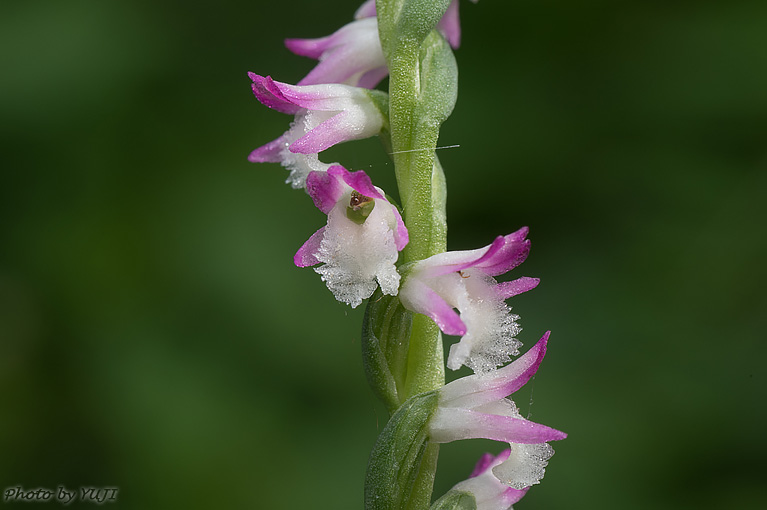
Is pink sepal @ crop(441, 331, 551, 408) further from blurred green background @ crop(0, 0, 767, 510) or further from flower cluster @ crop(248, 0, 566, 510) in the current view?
blurred green background @ crop(0, 0, 767, 510)

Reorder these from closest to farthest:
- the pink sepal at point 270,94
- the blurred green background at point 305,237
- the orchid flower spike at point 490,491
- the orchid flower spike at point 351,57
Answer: the pink sepal at point 270,94, the orchid flower spike at point 490,491, the orchid flower spike at point 351,57, the blurred green background at point 305,237

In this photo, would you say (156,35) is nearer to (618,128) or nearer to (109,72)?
(109,72)

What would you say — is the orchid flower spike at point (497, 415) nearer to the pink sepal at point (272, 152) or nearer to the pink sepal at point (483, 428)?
the pink sepal at point (483, 428)

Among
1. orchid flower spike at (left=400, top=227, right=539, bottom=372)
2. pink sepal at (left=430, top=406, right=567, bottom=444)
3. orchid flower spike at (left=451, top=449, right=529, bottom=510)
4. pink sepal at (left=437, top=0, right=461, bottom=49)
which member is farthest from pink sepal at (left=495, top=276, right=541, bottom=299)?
pink sepal at (left=437, top=0, right=461, bottom=49)

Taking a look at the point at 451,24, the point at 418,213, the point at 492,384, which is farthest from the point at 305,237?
the point at 492,384

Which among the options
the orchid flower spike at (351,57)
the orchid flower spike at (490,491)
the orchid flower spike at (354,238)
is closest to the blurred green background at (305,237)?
the orchid flower spike at (490,491)

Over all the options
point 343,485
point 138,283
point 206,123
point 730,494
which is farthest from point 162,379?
point 730,494

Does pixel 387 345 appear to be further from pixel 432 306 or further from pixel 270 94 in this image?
pixel 270 94

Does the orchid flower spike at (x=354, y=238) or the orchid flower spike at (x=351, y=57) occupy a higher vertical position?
the orchid flower spike at (x=351, y=57)

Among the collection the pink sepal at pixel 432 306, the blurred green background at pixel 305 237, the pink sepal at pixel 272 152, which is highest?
the pink sepal at pixel 272 152
